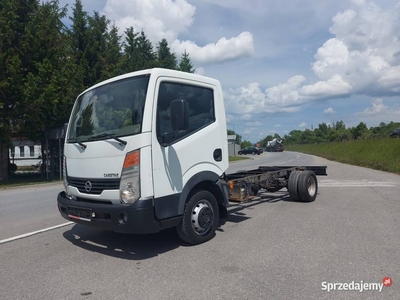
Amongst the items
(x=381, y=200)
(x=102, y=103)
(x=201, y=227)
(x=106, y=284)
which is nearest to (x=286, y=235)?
(x=201, y=227)

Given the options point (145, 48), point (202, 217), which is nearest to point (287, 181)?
point (202, 217)

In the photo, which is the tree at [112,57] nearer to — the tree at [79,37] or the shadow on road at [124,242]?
the tree at [79,37]

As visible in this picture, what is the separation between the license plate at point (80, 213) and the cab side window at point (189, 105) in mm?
1441

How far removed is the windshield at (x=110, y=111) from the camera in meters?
4.85

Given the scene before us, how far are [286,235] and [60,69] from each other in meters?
18.4

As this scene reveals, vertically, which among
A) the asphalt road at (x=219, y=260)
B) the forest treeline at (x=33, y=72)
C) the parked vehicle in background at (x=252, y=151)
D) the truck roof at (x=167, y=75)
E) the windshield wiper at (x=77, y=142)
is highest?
the forest treeline at (x=33, y=72)

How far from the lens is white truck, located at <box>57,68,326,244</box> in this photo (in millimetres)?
4586

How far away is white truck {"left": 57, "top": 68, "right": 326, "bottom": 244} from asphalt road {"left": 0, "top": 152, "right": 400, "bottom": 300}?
0.54m

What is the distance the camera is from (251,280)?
4.05m

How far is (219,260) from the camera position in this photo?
15.6 ft

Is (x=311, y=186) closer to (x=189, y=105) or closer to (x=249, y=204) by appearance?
(x=249, y=204)

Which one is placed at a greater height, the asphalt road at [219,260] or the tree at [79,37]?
the tree at [79,37]

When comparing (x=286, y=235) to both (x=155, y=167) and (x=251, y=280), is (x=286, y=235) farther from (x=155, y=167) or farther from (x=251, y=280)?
(x=155, y=167)

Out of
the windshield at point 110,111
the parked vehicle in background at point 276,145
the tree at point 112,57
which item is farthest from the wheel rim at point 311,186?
the parked vehicle in background at point 276,145
